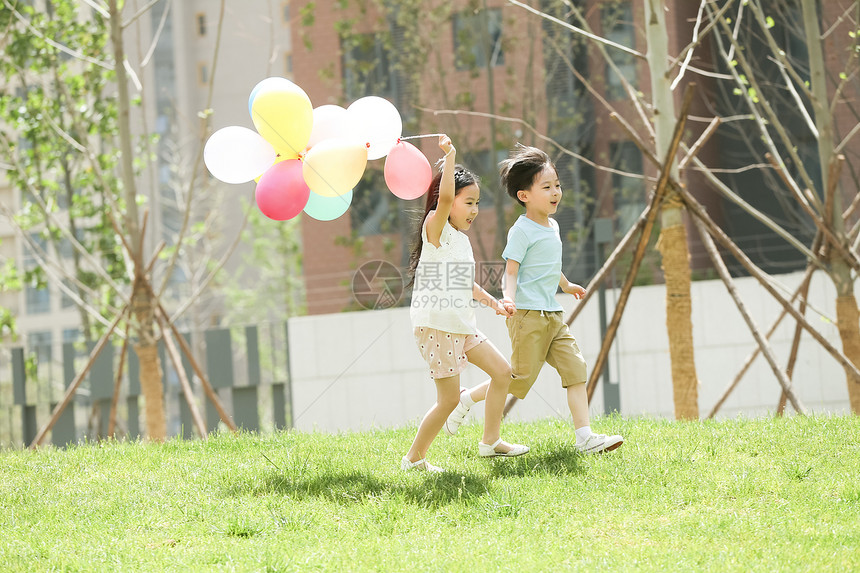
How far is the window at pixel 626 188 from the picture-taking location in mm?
12664

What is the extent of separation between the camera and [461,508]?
12.4 feet

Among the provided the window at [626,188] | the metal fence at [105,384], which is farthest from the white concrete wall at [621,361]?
the window at [626,188]

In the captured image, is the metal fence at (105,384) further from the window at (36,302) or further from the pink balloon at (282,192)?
the window at (36,302)

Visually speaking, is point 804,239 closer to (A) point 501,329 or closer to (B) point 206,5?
(A) point 501,329

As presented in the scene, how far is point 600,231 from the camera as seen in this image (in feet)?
35.1

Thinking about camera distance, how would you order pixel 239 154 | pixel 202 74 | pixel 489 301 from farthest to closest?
pixel 202 74 → pixel 239 154 → pixel 489 301

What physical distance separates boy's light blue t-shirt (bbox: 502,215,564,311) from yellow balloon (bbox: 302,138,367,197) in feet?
2.75

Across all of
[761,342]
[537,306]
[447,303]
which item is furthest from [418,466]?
[761,342]

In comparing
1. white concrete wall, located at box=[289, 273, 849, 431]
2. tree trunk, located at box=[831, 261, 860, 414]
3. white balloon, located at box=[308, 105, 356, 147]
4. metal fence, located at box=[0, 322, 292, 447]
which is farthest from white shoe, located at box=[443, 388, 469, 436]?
metal fence, located at box=[0, 322, 292, 447]

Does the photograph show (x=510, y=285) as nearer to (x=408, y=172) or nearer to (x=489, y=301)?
(x=489, y=301)

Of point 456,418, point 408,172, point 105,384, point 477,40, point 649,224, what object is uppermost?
point 477,40

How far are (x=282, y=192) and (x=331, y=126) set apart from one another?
1.48 feet

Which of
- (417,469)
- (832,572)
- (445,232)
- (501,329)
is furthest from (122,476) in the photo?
(501,329)

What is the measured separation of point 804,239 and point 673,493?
33.1ft
